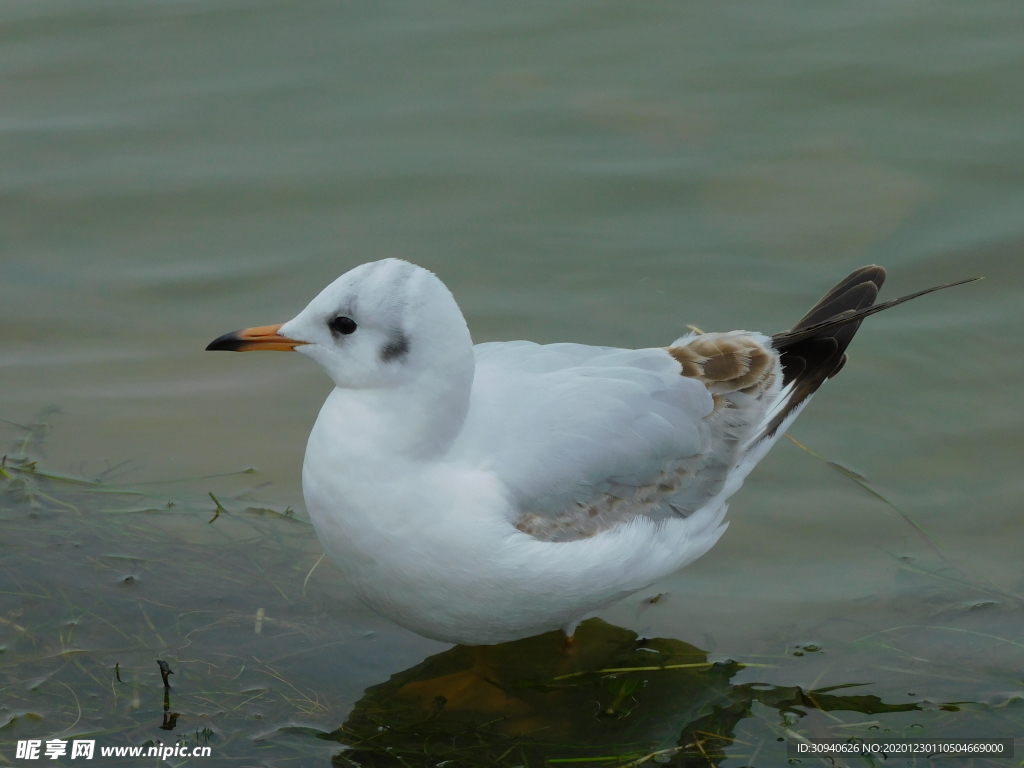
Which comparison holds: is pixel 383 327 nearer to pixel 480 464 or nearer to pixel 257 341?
pixel 257 341

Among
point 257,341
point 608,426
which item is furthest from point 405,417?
point 608,426

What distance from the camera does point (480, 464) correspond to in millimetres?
4305

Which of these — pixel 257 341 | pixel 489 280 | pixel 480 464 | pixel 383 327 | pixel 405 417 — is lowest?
pixel 489 280

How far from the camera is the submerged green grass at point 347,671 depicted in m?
4.33

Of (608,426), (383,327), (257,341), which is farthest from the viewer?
(608,426)

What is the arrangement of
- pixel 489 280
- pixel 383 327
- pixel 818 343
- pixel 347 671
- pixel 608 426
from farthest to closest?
pixel 489 280 → pixel 818 343 → pixel 347 671 → pixel 608 426 → pixel 383 327

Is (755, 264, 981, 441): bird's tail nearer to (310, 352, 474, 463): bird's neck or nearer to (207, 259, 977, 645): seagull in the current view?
(207, 259, 977, 645): seagull

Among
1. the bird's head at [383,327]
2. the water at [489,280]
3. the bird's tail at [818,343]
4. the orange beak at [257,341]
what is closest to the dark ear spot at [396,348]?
the bird's head at [383,327]

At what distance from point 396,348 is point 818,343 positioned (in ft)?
7.47

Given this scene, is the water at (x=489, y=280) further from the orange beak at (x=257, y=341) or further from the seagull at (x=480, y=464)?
the orange beak at (x=257, y=341)

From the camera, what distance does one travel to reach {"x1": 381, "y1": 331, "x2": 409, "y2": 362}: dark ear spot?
13.5 feet

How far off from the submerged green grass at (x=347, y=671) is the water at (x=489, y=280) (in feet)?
0.06

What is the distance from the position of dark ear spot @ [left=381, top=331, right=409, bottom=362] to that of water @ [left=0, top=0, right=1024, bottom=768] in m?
1.36

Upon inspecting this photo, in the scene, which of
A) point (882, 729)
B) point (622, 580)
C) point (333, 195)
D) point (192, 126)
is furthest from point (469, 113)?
point (882, 729)
